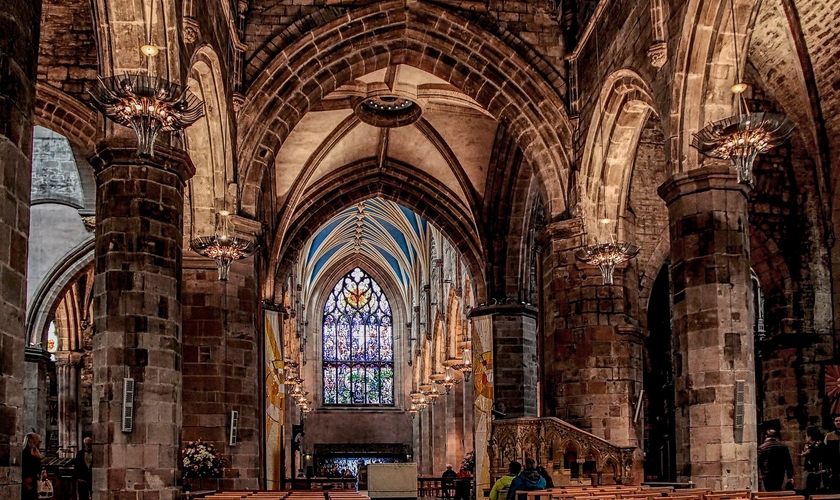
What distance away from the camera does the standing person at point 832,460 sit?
11.4 metres

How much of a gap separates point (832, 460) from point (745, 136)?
3924 millimetres

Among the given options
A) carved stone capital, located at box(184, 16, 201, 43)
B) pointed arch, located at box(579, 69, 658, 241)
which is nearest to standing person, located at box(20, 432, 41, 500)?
carved stone capital, located at box(184, 16, 201, 43)

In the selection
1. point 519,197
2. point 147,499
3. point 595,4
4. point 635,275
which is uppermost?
point 595,4

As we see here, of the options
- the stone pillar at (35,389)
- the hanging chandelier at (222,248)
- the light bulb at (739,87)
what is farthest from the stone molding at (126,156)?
the stone pillar at (35,389)

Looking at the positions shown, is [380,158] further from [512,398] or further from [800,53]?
[800,53]

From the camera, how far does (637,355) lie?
17719mm

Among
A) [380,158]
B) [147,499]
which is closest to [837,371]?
[147,499]

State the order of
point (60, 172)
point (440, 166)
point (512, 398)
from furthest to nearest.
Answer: point (440, 166)
point (512, 398)
point (60, 172)

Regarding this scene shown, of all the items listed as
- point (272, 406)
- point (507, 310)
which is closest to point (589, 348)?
point (507, 310)

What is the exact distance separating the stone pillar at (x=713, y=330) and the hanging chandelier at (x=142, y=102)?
19.6 ft

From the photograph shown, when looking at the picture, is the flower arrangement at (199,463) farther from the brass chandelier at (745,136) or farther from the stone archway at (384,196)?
the stone archway at (384,196)

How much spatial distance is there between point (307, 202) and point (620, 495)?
18.5 meters

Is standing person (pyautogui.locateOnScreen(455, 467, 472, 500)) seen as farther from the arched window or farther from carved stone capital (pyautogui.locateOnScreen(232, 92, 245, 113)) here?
the arched window

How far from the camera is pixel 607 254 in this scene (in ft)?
50.7
